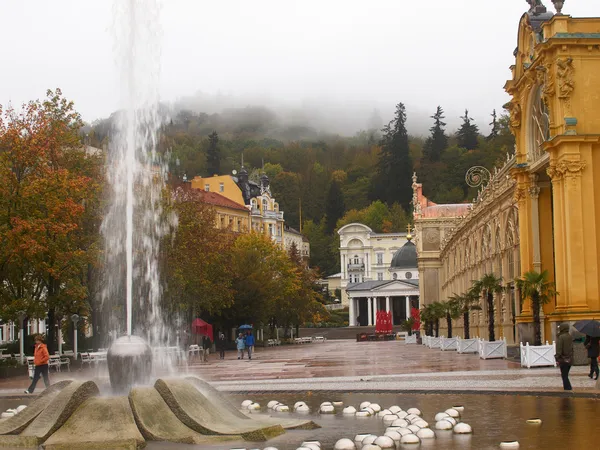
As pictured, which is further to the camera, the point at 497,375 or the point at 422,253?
the point at 422,253

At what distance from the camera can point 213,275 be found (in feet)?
222

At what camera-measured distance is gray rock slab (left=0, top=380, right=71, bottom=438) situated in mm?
14148

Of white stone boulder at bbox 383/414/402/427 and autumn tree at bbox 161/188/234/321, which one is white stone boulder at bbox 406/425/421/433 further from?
autumn tree at bbox 161/188/234/321

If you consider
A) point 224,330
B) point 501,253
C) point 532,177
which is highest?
point 532,177

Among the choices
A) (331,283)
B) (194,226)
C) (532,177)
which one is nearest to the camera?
(532,177)

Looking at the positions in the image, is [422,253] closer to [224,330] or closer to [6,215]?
[224,330]

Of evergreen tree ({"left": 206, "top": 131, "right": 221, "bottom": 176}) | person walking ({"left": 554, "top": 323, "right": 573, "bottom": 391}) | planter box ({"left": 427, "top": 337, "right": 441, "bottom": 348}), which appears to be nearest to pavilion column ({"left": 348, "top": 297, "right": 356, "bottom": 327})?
evergreen tree ({"left": 206, "top": 131, "right": 221, "bottom": 176})

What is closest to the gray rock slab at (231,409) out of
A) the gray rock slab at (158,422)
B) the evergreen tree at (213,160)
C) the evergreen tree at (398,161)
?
the gray rock slab at (158,422)

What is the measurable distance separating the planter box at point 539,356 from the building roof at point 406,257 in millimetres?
126882

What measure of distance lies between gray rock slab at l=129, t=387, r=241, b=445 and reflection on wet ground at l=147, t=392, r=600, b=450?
254mm

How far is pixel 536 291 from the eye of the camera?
35.7 meters

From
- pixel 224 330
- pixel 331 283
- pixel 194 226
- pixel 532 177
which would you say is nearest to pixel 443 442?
pixel 532 177

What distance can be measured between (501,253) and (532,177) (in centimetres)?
934

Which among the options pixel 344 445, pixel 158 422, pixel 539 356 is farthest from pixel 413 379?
pixel 344 445
